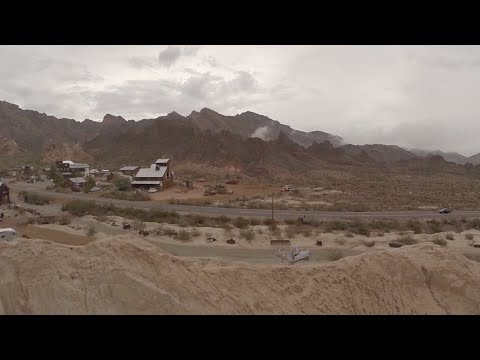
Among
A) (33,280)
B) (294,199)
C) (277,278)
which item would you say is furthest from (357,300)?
(294,199)

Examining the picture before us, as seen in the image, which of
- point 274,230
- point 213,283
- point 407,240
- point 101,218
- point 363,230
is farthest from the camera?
point 101,218

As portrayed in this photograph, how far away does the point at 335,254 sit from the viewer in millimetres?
22375

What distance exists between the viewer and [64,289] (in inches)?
327

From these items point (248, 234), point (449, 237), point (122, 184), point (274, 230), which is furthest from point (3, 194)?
point (449, 237)

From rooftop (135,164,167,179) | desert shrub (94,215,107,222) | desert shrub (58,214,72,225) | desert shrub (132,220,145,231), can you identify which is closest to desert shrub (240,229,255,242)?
desert shrub (132,220,145,231)

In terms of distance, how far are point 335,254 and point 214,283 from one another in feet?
44.8

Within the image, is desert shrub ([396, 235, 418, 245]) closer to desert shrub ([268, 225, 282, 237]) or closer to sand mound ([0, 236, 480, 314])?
desert shrub ([268, 225, 282, 237])

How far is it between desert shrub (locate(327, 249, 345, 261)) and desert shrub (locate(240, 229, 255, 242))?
19.4 ft

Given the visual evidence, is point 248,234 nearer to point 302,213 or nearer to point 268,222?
point 268,222

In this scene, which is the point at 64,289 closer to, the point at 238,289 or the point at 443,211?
the point at 238,289

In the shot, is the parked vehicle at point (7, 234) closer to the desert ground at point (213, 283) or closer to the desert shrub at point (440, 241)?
the desert ground at point (213, 283)

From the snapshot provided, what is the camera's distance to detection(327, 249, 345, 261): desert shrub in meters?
21.8

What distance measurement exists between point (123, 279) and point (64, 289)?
3.83ft

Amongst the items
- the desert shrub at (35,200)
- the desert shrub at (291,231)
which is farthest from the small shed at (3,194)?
the desert shrub at (291,231)
